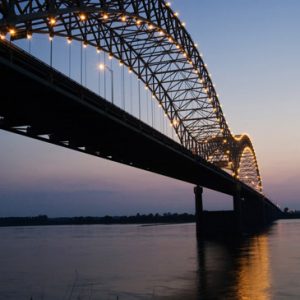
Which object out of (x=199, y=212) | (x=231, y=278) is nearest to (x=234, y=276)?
(x=231, y=278)

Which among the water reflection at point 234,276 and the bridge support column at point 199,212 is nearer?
the water reflection at point 234,276

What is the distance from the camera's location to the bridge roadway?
30.0m

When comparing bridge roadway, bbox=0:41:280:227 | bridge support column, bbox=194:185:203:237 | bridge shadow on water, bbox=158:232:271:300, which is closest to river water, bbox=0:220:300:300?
bridge shadow on water, bbox=158:232:271:300

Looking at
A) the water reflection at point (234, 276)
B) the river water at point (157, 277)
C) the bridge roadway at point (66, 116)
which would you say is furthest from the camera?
the river water at point (157, 277)

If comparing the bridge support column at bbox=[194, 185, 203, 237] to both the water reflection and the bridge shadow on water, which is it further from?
the bridge shadow on water

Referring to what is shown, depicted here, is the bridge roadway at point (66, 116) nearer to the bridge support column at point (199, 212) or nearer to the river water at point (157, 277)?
the river water at point (157, 277)

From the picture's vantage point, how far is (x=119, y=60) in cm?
6606

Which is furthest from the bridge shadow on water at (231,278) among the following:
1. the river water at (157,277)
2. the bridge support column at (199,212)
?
the bridge support column at (199,212)

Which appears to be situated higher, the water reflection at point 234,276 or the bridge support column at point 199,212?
the bridge support column at point 199,212

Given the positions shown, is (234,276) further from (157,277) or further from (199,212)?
(199,212)

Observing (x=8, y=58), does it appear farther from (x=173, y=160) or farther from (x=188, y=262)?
(x=173, y=160)

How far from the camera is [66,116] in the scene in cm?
3934

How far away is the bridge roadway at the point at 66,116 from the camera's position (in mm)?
30016

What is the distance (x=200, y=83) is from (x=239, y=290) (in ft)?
207
